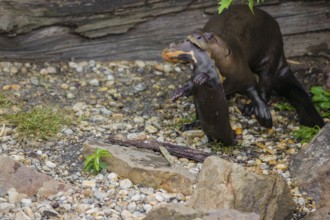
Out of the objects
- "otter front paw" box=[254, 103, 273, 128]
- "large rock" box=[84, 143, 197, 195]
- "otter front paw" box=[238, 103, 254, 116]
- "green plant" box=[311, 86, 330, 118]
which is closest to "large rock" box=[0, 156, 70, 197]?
"large rock" box=[84, 143, 197, 195]

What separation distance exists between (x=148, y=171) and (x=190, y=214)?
→ 0.80 meters

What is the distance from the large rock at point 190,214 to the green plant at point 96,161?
85 centimetres

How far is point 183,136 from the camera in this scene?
4730mm

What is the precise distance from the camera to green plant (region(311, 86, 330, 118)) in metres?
5.17

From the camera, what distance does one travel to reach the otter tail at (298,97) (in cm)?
491

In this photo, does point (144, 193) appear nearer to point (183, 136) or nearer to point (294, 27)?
point (183, 136)

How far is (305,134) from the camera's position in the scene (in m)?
4.74

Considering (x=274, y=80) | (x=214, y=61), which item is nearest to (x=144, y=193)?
(x=214, y=61)

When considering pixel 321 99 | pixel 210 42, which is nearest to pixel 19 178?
pixel 210 42

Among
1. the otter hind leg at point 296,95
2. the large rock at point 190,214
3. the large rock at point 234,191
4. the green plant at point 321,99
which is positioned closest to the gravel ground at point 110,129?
the otter hind leg at point 296,95

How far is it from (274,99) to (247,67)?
69 centimetres

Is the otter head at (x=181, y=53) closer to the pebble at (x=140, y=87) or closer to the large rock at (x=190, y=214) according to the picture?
the pebble at (x=140, y=87)

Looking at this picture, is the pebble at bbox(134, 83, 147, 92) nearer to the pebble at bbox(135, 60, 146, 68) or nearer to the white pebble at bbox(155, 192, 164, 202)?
the pebble at bbox(135, 60, 146, 68)

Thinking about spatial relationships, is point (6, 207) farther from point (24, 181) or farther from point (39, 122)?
point (39, 122)
